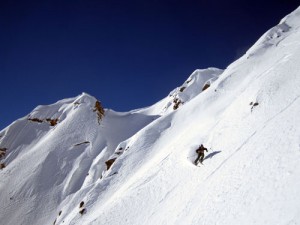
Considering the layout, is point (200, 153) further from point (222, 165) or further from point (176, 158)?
point (176, 158)

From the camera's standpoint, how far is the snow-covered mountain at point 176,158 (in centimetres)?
1290

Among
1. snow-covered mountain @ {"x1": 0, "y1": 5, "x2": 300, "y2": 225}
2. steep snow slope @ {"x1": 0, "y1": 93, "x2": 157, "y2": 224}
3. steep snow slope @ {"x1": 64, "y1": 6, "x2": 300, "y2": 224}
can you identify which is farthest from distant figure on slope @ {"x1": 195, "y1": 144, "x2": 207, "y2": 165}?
steep snow slope @ {"x1": 0, "y1": 93, "x2": 157, "y2": 224}

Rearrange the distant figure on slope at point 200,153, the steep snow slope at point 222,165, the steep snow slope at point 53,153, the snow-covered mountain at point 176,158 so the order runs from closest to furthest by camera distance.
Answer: the steep snow slope at point 222,165 → the snow-covered mountain at point 176,158 → the distant figure on slope at point 200,153 → the steep snow slope at point 53,153

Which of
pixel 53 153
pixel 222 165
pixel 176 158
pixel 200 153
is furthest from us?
pixel 53 153

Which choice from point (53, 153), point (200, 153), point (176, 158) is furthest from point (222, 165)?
point (53, 153)

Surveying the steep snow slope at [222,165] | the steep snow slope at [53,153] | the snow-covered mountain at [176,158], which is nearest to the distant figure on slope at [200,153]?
the steep snow slope at [222,165]

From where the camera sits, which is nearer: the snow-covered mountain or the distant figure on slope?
the snow-covered mountain

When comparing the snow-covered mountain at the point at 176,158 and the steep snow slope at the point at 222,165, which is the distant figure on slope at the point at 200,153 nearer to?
the steep snow slope at the point at 222,165

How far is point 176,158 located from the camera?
24.5 meters

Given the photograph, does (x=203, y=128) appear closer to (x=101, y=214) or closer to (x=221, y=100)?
(x=221, y=100)

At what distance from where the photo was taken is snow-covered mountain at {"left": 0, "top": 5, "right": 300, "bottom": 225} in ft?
42.3

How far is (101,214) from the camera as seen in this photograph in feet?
75.4

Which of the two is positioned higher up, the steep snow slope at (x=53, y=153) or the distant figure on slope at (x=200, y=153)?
the steep snow slope at (x=53, y=153)

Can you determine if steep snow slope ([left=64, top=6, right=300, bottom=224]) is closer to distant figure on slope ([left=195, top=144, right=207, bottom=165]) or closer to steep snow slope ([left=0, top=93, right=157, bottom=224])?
distant figure on slope ([left=195, top=144, right=207, bottom=165])
